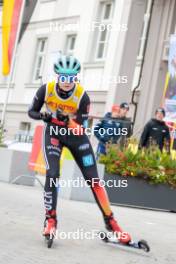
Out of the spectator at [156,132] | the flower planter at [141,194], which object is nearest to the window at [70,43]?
the spectator at [156,132]

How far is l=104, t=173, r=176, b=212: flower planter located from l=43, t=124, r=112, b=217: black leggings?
503 cm

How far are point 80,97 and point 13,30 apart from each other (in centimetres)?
1314

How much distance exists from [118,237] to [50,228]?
0.65m

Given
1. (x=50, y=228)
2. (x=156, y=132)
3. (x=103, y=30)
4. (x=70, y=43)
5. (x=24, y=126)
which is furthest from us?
(x=24, y=126)

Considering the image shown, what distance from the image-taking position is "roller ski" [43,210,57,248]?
22.3 ft

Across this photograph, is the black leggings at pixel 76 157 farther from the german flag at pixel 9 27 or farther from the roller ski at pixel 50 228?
the german flag at pixel 9 27

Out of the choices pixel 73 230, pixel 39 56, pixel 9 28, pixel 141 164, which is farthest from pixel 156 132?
pixel 39 56

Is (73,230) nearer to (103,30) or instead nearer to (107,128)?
(107,128)

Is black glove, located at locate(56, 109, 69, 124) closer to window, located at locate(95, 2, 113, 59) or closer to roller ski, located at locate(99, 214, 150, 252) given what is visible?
roller ski, located at locate(99, 214, 150, 252)

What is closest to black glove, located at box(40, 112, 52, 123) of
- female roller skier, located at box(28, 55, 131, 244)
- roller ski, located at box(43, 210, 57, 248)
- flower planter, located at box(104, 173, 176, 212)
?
female roller skier, located at box(28, 55, 131, 244)

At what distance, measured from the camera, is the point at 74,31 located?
27.5m

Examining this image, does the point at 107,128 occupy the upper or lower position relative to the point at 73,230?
upper

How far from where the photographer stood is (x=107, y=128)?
14109mm

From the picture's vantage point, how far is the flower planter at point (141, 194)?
1229 centimetres
